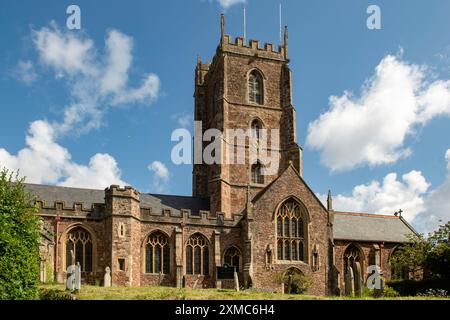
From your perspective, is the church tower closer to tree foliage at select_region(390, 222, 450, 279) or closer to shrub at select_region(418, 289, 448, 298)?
tree foliage at select_region(390, 222, 450, 279)

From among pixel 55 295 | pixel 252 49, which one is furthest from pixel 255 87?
pixel 55 295

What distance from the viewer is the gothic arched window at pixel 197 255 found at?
114 ft

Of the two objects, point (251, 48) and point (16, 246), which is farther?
point (251, 48)

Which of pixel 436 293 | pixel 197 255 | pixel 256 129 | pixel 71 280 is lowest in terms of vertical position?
pixel 436 293

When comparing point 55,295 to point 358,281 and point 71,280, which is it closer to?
point 71,280

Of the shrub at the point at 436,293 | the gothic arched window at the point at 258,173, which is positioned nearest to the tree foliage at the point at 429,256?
the shrub at the point at 436,293

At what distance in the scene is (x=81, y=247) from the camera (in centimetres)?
3275

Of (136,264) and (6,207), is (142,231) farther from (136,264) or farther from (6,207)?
(6,207)

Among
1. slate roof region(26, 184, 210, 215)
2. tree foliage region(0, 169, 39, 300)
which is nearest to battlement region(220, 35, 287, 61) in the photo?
slate roof region(26, 184, 210, 215)

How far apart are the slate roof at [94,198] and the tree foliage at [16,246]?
1305 centimetres

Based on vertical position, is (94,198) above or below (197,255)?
above

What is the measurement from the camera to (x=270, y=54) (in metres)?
46.4

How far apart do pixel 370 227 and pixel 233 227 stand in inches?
535
